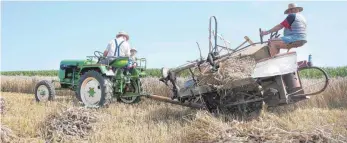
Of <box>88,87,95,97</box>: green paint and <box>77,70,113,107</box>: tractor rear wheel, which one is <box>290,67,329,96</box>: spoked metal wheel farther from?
<box>88,87,95,97</box>: green paint

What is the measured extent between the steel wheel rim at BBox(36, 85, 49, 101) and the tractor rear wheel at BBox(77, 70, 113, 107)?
2.27 meters

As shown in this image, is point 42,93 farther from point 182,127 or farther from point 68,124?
point 182,127

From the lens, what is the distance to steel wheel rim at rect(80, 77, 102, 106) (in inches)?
332

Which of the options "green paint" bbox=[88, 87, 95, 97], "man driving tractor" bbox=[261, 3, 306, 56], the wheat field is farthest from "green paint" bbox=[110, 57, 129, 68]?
"man driving tractor" bbox=[261, 3, 306, 56]

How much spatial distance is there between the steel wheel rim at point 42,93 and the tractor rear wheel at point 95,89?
2.27 meters

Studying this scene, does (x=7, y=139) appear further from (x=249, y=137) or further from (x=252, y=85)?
(x=252, y=85)

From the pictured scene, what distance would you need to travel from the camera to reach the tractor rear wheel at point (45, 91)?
1041cm

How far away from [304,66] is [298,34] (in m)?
0.55

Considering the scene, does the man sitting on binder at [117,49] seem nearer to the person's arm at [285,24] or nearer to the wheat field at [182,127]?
the wheat field at [182,127]

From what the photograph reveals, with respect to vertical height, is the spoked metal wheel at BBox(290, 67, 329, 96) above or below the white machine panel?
below

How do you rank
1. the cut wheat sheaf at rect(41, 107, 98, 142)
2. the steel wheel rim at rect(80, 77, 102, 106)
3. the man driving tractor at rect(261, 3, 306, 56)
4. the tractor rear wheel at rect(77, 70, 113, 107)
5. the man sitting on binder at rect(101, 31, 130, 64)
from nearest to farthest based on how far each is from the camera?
the cut wheat sheaf at rect(41, 107, 98, 142) → the man driving tractor at rect(261, 3, 306, 56) → the tractor rear wheel at rect(77, 70, 113, 107) → the steel wheel rim at rect(80, 77, 102, 106) → the man sitting on binder at rect(101, 31, 130, 64)

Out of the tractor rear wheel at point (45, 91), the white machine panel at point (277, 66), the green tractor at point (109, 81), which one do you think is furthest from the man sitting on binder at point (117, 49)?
the white machine panel at point (277, 66)

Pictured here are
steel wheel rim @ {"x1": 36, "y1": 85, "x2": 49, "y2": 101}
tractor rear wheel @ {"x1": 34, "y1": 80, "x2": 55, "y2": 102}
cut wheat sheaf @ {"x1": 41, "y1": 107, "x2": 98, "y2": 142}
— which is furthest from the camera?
steel wheel rim @ {"x1": 36, "y1": 85, "x2": 49, "y2": 101}

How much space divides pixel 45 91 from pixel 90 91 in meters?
2.60
